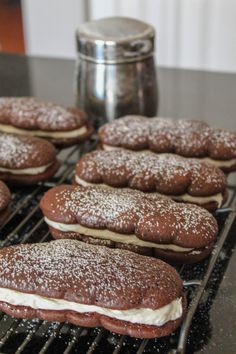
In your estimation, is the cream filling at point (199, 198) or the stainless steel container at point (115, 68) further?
the stainless steel container at point (115, 68)

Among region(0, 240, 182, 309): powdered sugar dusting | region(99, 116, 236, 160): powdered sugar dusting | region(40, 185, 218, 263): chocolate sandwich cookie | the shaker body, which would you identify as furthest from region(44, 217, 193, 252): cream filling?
the shaker body

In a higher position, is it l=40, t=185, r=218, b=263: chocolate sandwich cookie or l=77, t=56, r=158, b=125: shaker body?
l=40, t=185, r=218, b=263: chocolate sandwich cookie

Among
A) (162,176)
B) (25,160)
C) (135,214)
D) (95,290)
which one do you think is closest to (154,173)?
(162,176)

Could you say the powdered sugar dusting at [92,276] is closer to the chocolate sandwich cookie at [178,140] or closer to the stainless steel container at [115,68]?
the chocolate sandwich cookie at [178,140]

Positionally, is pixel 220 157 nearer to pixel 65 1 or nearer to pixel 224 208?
pixel 224 208

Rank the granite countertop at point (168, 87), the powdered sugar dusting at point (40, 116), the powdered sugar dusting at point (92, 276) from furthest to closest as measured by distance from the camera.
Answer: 1. the granite countertop at point (168, 87)
2. the powdered sugar dusting at point (40, 116)
3. the powdered sugar dusting at point (92, 276)

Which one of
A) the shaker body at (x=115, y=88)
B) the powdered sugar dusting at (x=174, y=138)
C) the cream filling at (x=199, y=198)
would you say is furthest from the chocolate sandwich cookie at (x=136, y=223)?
the shaker body at (x=115, y=88)

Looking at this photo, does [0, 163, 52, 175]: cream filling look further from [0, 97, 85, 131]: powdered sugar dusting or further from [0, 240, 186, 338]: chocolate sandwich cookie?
[0, 240, 186, 338]: chocolate sandwich cookie
